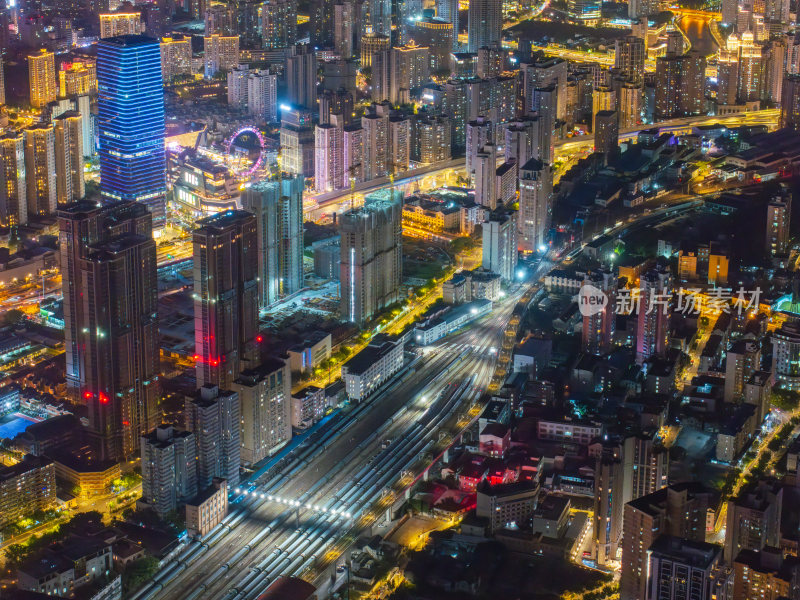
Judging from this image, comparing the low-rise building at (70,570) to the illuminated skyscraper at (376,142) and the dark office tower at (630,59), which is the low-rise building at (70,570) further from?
the dark office tower at (630,59)

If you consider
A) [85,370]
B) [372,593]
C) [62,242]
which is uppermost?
[62,242]

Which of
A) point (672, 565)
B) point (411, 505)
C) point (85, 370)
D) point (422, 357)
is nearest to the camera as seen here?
point (672, 565)

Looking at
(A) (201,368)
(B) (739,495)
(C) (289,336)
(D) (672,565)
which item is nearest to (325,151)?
(C) (289,336)

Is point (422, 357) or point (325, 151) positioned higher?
point (325, 151)

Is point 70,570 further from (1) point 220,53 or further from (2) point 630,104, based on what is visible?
(1) point 220,53

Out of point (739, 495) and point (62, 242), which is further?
point (62, 242)

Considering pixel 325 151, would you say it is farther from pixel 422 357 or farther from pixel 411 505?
pixel 411 505

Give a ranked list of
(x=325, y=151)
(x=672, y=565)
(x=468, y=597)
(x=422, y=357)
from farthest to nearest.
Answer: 1. (x=325, y=151)
2. (x=422, y=357)
3. (x=468, y=597)
4. (x=672, y=565)

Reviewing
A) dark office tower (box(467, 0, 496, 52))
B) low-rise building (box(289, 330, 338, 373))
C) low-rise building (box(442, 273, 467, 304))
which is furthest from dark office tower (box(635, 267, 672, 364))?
dark office tower (box(467, 0, 496, 52))

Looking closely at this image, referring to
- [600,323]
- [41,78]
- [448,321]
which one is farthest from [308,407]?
[41,78]
